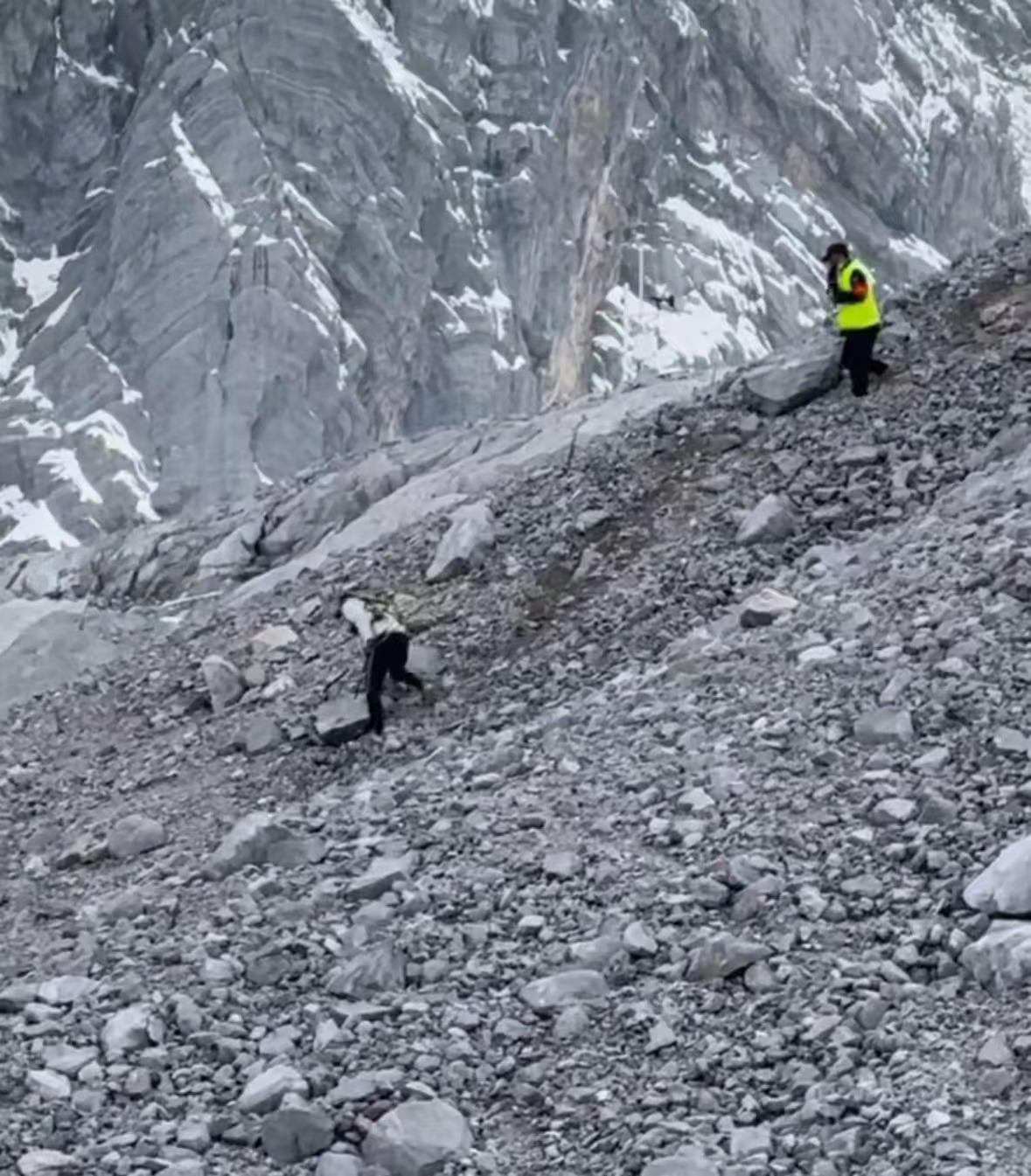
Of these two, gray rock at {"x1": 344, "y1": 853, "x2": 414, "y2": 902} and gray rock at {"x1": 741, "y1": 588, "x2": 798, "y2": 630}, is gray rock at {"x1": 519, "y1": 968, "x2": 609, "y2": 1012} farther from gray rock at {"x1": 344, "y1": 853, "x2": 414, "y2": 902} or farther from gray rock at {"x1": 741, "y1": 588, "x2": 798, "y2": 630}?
gray rock at {"x1": 741, "y1": 588, "x2": 798, "y2": 630}

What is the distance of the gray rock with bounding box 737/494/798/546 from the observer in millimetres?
14023

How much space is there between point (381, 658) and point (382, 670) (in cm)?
9

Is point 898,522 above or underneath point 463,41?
underneath

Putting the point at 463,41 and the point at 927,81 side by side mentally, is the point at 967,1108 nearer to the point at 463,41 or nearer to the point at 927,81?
the point at 463,41

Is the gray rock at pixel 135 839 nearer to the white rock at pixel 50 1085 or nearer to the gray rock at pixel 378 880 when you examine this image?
the gray rock at pixel 378 880

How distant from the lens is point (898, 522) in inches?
540

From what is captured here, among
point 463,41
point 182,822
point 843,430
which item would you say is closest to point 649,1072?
point 182,822

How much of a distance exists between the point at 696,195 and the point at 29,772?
4670 inches

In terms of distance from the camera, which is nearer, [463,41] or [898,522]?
[898,522]

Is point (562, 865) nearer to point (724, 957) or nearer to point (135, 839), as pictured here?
point (724, 957)

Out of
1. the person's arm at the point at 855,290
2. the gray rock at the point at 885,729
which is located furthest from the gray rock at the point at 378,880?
the person's arm at the point at 855,290

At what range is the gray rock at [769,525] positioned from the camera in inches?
552

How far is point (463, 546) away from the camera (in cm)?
1561

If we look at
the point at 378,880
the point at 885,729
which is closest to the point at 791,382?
the point at 885,729
